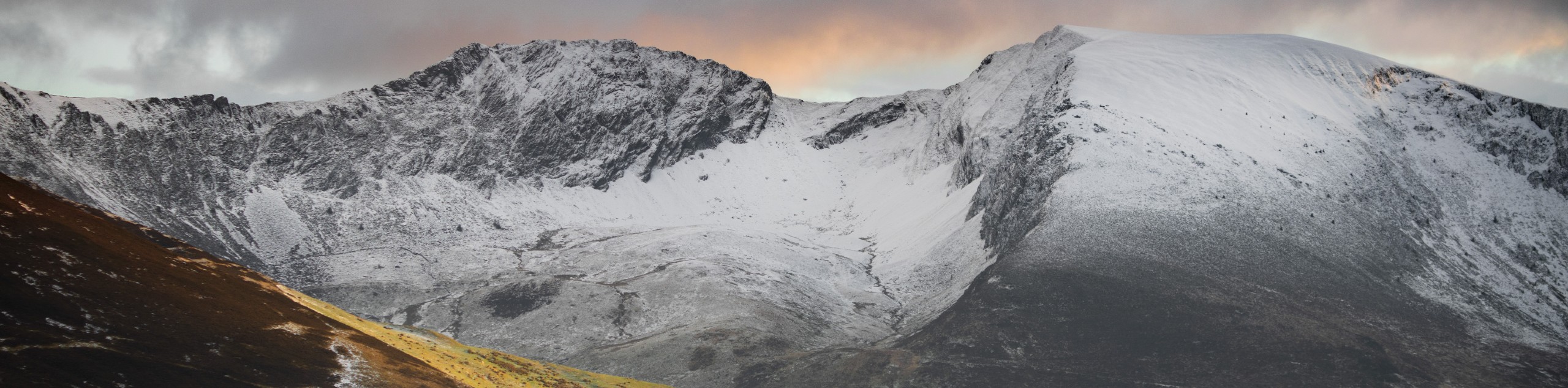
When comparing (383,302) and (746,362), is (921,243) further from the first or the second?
(383,302)

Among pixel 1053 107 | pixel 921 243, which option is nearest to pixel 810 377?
pixel 921 243

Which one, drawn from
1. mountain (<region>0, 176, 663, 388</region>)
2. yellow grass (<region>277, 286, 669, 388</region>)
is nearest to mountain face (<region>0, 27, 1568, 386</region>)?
yellow grass (<region>277, 286, 669, 388</region>)

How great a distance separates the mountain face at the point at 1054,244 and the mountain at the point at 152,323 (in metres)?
61.7

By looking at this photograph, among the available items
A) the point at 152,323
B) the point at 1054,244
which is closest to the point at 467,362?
the point at 152,323

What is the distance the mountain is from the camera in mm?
33281

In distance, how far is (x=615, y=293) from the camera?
14688 centimetres

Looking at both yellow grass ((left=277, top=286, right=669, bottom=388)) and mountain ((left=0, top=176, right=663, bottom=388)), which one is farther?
yellow grass ((left=277, top=286, right=669, bottom=388))

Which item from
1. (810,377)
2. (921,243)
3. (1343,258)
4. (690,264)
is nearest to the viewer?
(810,377)

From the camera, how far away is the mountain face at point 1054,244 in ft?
341

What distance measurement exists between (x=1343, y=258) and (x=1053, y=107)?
5700 centimetres

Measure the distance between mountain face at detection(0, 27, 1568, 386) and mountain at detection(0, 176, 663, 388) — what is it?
2428 inches

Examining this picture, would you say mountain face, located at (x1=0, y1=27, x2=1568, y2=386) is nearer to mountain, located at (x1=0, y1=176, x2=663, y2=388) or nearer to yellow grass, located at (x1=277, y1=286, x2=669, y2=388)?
yellow grass, located at (x1=277, y1=286, x2=669, y2=388)

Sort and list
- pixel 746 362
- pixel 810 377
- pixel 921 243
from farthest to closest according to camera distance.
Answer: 1. pixel 921 243
2. pixel 746 362
3. pixel 810 377

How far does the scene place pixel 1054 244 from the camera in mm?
123562
